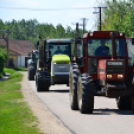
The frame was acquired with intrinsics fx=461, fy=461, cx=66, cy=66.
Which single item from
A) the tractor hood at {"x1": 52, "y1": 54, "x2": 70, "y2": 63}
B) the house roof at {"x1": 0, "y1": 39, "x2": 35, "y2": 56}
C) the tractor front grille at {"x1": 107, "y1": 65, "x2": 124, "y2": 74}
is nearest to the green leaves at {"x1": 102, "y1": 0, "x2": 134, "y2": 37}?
the tractor hood at {"x1": 52, "y1": 54, "x2": 70, "y2": 63}

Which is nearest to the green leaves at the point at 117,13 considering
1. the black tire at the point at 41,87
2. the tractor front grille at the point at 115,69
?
the black tire at the point at 41,87

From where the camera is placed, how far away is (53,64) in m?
25.3

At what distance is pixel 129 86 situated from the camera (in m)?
14.7

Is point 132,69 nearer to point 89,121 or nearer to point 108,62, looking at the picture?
point 108,62

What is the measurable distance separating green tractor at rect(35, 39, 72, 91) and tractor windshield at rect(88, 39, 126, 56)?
9097 millimetres

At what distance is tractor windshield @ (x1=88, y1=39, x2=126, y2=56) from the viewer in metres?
15.6

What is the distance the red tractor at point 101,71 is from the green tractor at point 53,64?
814 cm

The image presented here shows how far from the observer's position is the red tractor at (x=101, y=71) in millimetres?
14375

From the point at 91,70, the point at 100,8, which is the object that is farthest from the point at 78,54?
the point at 100,8

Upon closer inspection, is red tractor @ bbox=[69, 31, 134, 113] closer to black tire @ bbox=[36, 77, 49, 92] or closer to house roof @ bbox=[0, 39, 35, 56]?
black tire @ bbox=[36, 77, 49, 92]

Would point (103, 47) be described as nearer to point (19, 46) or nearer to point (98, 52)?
point (98, 52)

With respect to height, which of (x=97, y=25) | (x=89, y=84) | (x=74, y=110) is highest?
(x=97, y=25)

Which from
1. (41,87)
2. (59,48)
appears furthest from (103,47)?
(59,48)

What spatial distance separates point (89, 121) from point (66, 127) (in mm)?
1225
